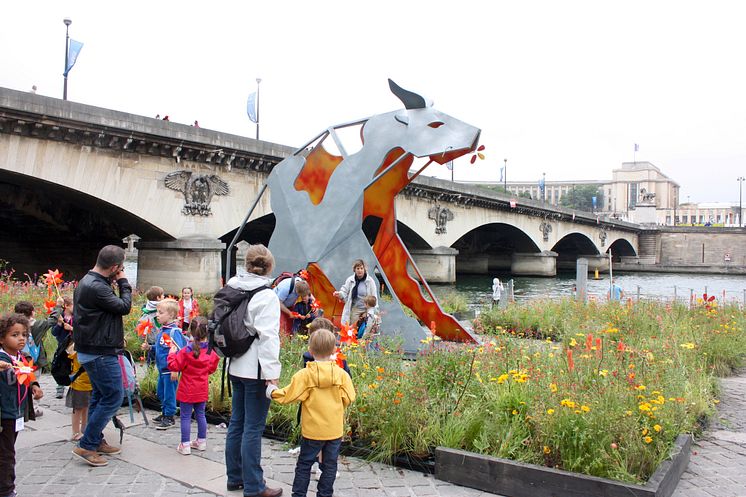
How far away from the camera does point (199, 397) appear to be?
18.5ft

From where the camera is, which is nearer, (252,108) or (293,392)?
(293,392)

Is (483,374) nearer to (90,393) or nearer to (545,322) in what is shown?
(90,393)

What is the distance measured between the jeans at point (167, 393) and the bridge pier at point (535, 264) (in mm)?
49534

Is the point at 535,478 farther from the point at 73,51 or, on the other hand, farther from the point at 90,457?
the point at 73,51

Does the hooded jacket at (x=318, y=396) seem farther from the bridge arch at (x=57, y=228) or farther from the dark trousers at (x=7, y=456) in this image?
the bridge arch at (x=57, y=228)

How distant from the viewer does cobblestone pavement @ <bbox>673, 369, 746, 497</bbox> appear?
5020 millimetres

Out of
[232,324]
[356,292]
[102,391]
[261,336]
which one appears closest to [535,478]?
[261,336]

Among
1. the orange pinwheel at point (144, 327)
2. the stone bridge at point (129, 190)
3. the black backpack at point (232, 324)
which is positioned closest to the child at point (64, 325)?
the orange pinwheel at point (144, 327)

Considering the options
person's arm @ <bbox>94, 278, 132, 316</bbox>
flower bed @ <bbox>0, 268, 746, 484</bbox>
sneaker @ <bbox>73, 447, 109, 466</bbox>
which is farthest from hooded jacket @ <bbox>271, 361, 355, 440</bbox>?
sneaker @ <bbox>73, 447, 109, 466</bbox>

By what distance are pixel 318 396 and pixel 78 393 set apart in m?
2.62

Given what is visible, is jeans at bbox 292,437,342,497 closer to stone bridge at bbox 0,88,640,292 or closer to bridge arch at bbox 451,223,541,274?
stone bridge at bbox 0,88,640,292

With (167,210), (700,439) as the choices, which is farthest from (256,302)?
(167,210)

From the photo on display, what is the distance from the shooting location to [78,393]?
18.9ft

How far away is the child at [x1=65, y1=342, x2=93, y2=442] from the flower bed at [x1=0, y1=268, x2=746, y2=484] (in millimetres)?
1206
